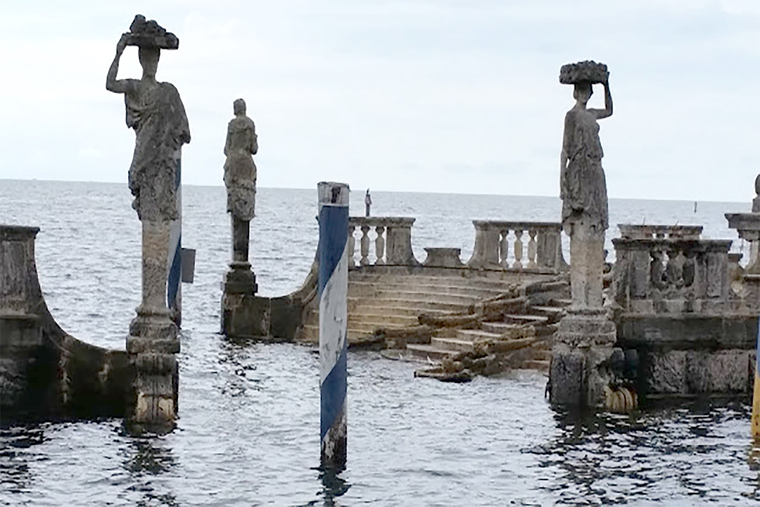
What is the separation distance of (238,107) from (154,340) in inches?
380

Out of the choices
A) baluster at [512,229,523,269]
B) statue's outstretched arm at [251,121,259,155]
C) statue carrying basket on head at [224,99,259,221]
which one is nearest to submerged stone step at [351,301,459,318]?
baluster at [512,229,523,269]

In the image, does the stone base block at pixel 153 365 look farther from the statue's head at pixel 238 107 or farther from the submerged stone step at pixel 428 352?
the statue's head at pixel 238 107

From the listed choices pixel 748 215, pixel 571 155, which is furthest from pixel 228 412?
pixel 748 215

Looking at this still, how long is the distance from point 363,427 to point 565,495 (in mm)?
3426

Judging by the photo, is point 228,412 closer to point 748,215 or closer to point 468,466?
point 468,466

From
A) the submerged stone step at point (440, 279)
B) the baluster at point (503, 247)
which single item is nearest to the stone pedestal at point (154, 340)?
the submerged stone step at point (440, 279)

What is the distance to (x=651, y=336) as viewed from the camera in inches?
722

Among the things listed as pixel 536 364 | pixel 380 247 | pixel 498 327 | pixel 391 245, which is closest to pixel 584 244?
pixel 536 364

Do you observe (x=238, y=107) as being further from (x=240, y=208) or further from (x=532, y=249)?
(x=532, y=249)

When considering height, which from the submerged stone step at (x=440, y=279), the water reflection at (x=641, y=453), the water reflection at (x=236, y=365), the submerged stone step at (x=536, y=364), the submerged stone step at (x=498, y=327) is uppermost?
the submerged stone step at (x=440, y=279)

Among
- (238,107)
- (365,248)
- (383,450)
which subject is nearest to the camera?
(383,450)

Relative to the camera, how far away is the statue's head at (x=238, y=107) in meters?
25.0

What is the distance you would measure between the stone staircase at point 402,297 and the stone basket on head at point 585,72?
5.74 metres

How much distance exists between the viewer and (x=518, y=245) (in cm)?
2444
